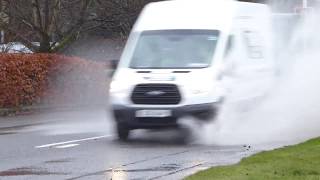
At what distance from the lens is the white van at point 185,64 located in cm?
1426

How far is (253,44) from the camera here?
17.1m

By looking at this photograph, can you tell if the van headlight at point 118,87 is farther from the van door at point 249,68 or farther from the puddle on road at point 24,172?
the puddle on road at point 24,172

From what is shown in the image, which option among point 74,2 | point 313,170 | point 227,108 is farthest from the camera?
point 74,2

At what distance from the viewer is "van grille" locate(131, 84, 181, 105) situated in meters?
14.2

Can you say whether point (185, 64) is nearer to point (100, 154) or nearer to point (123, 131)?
point (123, 131)

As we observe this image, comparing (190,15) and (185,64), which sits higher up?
(190,15)

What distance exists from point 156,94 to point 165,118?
458 millimetres

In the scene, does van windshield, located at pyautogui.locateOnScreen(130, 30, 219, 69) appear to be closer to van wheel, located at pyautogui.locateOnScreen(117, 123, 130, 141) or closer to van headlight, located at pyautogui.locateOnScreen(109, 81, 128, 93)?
van headlight, located at pyautogui.locateOnScreen(109, 81, 128, 93)

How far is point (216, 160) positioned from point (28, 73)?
15345 millimetres

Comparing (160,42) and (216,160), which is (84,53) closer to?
(160,42)

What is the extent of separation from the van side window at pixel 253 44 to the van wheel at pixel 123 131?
3320mm

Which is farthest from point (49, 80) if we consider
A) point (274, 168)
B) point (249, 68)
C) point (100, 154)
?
point (274, 168)

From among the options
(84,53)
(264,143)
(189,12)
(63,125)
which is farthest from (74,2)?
(264,143)

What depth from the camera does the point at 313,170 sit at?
385 inches
